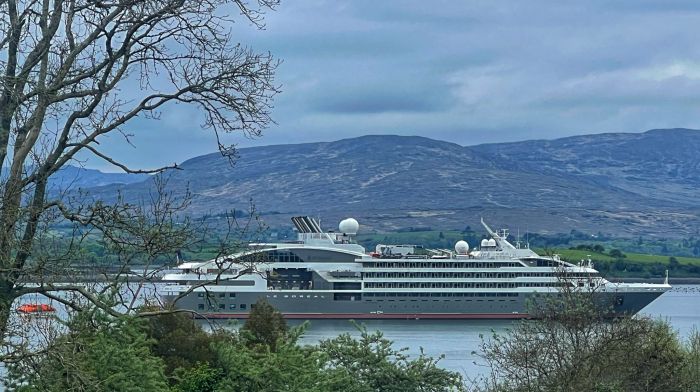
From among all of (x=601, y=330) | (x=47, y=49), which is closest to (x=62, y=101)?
(x=47, y=49)

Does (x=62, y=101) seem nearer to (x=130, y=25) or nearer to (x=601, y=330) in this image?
(x=130, y=25)

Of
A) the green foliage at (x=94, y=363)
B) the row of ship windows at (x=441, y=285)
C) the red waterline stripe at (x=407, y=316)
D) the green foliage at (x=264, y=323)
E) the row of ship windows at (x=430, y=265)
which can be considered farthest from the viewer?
the row of ship windows at (x=430, y=265)

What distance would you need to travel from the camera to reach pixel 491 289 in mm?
75562

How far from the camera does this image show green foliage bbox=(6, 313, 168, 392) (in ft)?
26.8

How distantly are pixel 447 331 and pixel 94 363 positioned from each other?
55.2 metres

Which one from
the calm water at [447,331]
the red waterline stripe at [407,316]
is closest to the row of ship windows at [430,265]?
the red waterline stripe at [407,316]

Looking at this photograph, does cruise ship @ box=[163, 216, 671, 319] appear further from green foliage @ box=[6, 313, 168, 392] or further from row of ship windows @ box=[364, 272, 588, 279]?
green foliage @ box=[6, 313, 168, 392]

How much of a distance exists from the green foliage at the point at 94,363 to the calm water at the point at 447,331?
28.9 meters

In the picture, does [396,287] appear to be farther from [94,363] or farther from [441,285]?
[94,363]

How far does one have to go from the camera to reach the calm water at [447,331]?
4731 centimetres

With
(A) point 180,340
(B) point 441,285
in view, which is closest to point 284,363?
(A) point 180,340

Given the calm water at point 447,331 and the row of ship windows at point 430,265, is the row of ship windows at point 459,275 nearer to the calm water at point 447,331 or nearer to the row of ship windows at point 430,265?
the row of ship windows at point 430,265

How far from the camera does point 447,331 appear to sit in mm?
64625

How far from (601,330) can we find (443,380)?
3.11 meters
